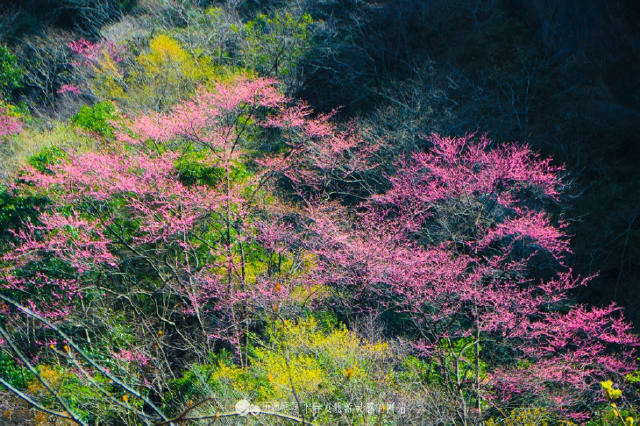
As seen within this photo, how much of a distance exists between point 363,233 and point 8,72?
1837 cm

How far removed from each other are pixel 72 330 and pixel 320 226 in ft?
19.7

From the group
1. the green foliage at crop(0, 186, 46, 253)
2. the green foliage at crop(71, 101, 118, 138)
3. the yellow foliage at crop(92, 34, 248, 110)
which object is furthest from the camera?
the yellow foliage at crop(92, 34, 248, 110)

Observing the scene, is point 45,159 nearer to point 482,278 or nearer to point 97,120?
point 97,120

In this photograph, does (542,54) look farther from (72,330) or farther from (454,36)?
(72,330)

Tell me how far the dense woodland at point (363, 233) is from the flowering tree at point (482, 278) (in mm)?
83

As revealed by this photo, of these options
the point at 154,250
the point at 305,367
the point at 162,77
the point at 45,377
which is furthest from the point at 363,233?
the point at 162,77

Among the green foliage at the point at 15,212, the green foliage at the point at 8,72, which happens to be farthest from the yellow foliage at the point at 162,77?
the green foliage at the point at 8,72

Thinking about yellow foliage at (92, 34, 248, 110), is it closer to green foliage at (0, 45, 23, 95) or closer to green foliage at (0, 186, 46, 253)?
green foliage at (0, 186, 46, 253)

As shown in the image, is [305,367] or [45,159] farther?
[45,159]

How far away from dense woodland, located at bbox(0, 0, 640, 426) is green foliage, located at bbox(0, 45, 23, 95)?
4824 millimetres

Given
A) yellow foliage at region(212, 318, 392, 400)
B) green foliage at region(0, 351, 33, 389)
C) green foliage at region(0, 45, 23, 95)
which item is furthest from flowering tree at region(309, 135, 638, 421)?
green foliage at region(0, 45, 23, 95)

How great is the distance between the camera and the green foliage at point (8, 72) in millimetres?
18797

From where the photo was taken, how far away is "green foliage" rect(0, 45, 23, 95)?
1880 cm

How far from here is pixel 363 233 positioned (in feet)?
32.9
